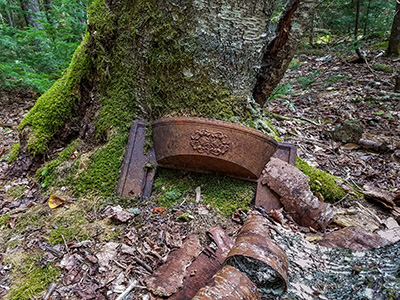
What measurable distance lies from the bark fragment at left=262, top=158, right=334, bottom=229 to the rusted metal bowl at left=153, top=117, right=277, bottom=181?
13 centimetres

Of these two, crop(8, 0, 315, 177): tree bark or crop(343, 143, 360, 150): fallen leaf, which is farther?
crop(343, 143, 360, 150): fallen leaf

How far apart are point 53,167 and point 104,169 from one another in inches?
22.6

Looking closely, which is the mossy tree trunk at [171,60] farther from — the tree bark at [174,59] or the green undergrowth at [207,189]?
the green undergrowth at [207,189]

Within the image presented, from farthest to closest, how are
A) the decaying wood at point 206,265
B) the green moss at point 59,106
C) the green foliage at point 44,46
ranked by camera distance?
1. the green foliage at point 44,46
2. the green moss at point 59,106
3. the decaying wood at point 206,265

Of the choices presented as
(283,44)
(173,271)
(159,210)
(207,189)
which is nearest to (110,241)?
(159,210)

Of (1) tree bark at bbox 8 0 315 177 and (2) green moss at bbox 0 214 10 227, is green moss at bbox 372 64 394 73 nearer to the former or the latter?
(1) tree bark at bbox 8 0 315 177

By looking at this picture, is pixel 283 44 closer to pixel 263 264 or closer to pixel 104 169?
pixel 104 169

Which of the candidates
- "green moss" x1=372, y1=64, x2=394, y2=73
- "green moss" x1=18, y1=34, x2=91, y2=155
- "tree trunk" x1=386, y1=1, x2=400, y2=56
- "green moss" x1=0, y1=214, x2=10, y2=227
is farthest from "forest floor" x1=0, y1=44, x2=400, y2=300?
"tree trunk" x1=386, y1=1, x2=400, y2=56

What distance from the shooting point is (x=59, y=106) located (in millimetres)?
2645

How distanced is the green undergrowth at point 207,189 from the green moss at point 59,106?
1.28 meters

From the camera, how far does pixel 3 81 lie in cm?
569

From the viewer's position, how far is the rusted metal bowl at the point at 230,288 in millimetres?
1000

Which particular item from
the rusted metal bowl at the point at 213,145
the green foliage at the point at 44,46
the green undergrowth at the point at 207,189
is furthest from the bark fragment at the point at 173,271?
the green foliage at the point at 44,46

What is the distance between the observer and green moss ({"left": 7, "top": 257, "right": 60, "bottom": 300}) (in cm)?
133
